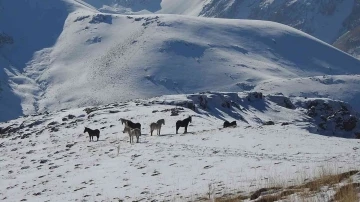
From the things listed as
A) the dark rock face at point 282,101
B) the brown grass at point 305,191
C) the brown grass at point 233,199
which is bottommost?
the brown grass at point 233,199

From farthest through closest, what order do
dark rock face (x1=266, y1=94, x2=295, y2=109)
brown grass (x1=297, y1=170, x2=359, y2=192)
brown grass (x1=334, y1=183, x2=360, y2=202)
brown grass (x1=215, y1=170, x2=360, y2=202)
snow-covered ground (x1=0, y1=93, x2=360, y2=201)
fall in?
dark rock face (x1=266, y1=94, x2=295, y2=109), snow-covered ground (x1=0, y1=93, x2=360, y2=201), brown grass (x1=297, y1=170, x2=359, y2=192), brown grass (x1=215, y1=170, x2=360, y2=202), brown grass (x1=334, y1=183, x2=360, y2=202)

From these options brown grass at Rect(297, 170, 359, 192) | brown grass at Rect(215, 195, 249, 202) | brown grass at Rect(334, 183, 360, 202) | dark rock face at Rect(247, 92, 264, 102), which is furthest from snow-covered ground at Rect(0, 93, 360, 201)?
dark rock face at Rect(247, 92, 264, 102)

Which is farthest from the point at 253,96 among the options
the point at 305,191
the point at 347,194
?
the point at 347,194

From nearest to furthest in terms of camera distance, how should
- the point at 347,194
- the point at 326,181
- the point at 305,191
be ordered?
the point at 347,194
the point at 305,191
the point at 326,181

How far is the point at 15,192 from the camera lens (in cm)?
2727

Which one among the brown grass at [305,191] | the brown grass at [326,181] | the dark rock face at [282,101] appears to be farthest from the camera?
the dark rock face at [282,101]

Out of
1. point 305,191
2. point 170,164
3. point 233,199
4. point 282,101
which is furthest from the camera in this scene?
point 282,101

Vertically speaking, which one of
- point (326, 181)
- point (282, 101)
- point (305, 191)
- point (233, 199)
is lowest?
point (233, 199)

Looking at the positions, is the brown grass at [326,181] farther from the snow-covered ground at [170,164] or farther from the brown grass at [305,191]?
the snow-covered ground at [170,164]

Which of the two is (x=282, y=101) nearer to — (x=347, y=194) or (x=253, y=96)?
(x=253, y=96)

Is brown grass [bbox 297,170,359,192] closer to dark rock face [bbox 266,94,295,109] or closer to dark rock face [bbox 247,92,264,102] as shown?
dark rock face [bbox 247,92,264,102]

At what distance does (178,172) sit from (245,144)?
26.0 ft

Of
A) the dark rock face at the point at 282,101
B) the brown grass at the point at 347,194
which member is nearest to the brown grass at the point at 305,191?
the brown grass at the point at 347,194

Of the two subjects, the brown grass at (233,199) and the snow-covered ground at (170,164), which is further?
the snow-covered ground at (170,164)
